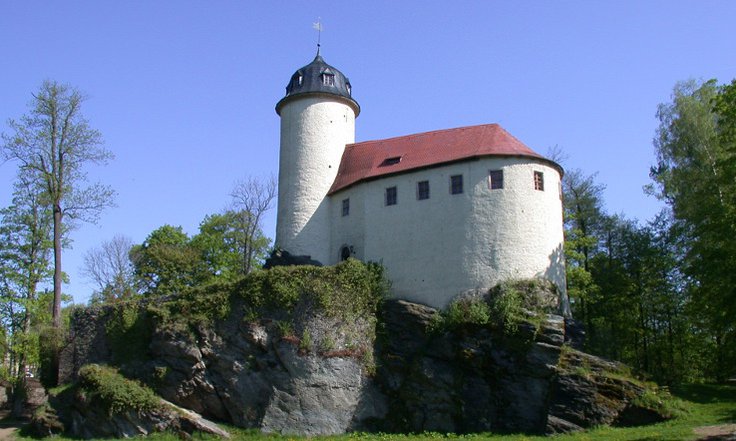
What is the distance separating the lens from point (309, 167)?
31.4 m

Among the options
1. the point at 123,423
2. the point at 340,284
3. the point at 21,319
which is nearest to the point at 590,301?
the point at 340,284

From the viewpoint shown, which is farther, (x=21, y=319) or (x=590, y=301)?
(x=21, y=319)

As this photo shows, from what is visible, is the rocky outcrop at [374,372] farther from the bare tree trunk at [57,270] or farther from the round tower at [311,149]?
the round tower at [311,149]

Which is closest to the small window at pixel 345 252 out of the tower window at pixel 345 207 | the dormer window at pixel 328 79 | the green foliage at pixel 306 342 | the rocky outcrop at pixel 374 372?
the tower window at pixel 345 207

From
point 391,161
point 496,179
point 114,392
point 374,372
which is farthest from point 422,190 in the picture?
point 114,392

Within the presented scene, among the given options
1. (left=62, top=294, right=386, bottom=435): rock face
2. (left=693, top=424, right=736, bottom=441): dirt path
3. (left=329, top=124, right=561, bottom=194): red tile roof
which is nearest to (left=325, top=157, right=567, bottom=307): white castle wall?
(left=329, top=124, right=561, bottom=194): red tile roof

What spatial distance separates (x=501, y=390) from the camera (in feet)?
76.6

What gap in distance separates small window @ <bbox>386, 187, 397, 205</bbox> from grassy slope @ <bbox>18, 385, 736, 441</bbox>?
31.3ft

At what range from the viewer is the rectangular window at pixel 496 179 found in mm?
26469

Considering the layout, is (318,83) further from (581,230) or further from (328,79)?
(581,230)

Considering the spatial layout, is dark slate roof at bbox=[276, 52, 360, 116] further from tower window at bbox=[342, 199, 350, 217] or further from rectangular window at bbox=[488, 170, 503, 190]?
rectangular window at bbox=[488, 170, 503, 190]

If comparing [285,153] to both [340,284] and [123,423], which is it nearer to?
[340,284]

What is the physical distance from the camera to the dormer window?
107ft

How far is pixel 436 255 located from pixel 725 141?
37.2ft
